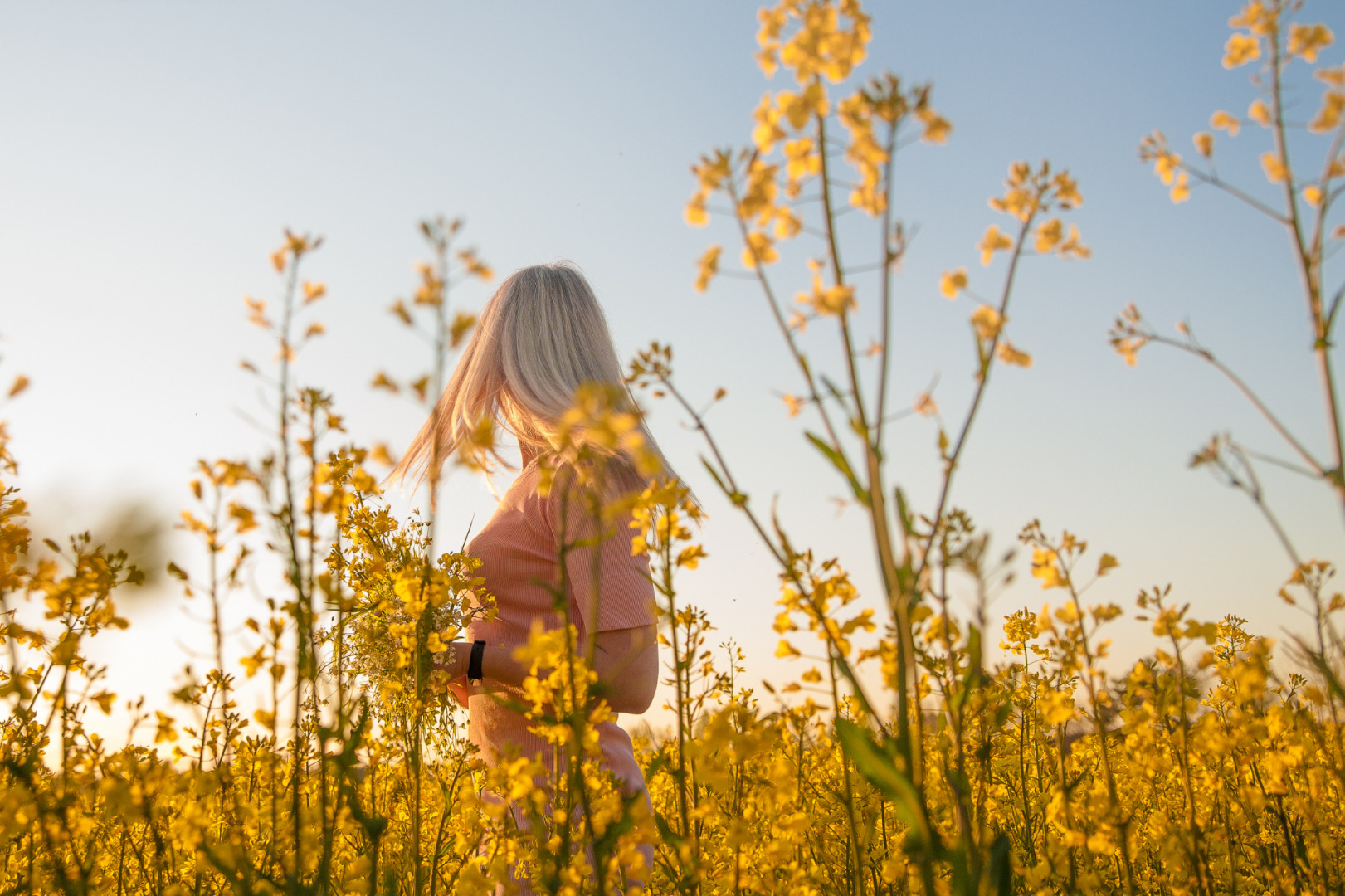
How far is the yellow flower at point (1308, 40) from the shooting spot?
1417mm

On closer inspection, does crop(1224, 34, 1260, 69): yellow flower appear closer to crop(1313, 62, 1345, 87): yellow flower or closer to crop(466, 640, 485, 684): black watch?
crop(1313, 62, 1345, 87): yellow flower

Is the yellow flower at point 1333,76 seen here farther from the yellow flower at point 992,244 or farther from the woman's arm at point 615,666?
the woman's arm at point 615,666

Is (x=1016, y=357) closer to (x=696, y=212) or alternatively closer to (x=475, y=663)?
(x=696, y=212)

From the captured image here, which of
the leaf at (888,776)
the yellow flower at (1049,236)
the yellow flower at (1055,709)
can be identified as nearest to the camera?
the leaf at (888,776)

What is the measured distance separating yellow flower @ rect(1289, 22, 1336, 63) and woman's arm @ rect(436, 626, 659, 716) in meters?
1.96

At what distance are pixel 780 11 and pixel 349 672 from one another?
2215mm

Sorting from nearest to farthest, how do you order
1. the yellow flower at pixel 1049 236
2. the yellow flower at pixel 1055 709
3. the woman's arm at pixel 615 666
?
1. the yellow flower at pixel 1049 236
2. the yellow flower at pixel 1055 709
3. the woman's arm at pixel 615 666

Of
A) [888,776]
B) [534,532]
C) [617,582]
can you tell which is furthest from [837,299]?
[534,532]

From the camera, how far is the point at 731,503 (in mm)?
1365

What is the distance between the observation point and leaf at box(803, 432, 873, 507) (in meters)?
1.22

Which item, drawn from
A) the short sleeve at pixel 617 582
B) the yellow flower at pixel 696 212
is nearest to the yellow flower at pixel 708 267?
the yellow flower at pixel 696 212

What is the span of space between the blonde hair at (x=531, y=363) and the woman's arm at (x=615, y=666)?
482 millimetres

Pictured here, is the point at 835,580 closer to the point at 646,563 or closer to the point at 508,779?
the point at 508,779

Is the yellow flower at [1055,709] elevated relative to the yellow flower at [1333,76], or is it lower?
lower
